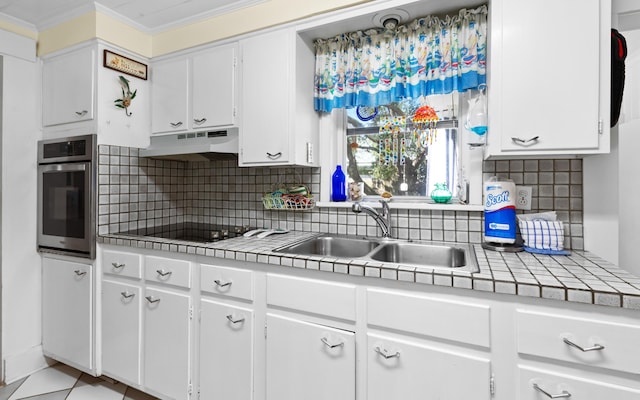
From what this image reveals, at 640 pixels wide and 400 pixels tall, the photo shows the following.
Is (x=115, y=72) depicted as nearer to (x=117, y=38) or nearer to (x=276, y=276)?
(x=117, y=38)

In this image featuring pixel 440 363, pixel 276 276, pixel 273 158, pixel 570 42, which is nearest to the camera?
pixel 440 363

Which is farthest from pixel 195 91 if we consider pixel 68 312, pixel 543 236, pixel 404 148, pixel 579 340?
pixel 579 340

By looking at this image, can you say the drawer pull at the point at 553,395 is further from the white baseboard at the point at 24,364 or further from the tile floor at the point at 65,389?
the white baseboard at the point at 24,364

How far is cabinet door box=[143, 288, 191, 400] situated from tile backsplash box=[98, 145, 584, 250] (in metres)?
0.65

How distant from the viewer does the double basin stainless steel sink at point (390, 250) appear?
5.07ft

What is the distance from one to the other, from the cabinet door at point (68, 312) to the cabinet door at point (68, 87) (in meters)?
0.94

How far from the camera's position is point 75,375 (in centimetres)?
209

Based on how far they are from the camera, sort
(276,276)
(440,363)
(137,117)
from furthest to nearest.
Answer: (137,117)
(276,276)
(440,363)

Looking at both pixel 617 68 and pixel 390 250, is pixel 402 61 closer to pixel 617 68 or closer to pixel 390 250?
pixel 617 68

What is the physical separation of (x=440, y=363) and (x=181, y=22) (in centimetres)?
239

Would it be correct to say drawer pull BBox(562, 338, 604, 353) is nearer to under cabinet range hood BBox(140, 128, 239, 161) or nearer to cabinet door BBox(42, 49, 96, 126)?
under cabinet range hood BBox(140, 128, 239, 161)

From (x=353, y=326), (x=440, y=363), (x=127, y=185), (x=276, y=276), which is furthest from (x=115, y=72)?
(x=440, y=363)

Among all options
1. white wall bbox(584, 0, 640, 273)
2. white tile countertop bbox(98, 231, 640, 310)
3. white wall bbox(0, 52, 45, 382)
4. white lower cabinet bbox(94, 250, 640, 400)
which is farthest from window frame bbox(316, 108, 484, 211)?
white wall bbox(0, 52, 45, 382)

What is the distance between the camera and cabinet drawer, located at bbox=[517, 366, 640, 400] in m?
0.91
